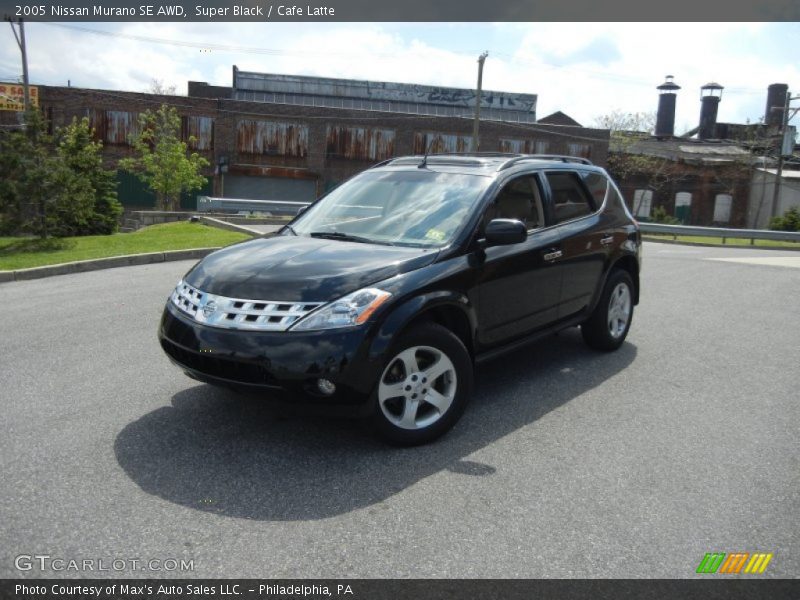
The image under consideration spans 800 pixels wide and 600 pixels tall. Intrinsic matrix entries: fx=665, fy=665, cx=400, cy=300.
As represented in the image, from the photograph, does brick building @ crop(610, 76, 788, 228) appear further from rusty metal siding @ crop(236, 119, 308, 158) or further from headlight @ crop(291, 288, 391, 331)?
headlight @ crop(291, 288, 391, 331)

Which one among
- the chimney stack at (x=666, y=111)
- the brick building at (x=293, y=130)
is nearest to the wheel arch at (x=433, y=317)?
the brick building at (x=293, y=130)

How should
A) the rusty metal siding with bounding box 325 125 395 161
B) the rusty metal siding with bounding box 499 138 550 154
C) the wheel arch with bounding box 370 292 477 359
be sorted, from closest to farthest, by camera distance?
the wheel arch with bounding box 370 292 477 359 → the rusty metal siding with bounding box 325 125 395 161 → the rusty metal siding with bounding box 499 138 550 154

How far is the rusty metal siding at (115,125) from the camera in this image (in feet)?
135

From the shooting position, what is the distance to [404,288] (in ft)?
12.6

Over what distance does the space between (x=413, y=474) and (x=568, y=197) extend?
3.08 meters

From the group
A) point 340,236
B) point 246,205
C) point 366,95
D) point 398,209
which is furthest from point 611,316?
point 366,95

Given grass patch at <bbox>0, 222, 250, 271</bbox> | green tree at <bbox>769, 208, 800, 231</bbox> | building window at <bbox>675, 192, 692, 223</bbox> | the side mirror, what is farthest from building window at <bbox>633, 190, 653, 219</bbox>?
the side mirror

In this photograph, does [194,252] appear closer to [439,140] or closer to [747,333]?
[747,333]

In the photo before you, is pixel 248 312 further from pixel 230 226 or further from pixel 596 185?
pixel 230 226

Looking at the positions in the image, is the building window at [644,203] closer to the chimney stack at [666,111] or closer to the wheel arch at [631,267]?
the chimney stack at [666,111]

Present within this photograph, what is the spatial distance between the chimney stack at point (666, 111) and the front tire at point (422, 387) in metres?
62.2

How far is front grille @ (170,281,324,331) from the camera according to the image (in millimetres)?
3586

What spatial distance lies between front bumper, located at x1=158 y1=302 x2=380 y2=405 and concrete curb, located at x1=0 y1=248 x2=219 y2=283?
25.6ft

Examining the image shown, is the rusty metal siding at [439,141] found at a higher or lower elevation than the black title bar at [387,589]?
higher
